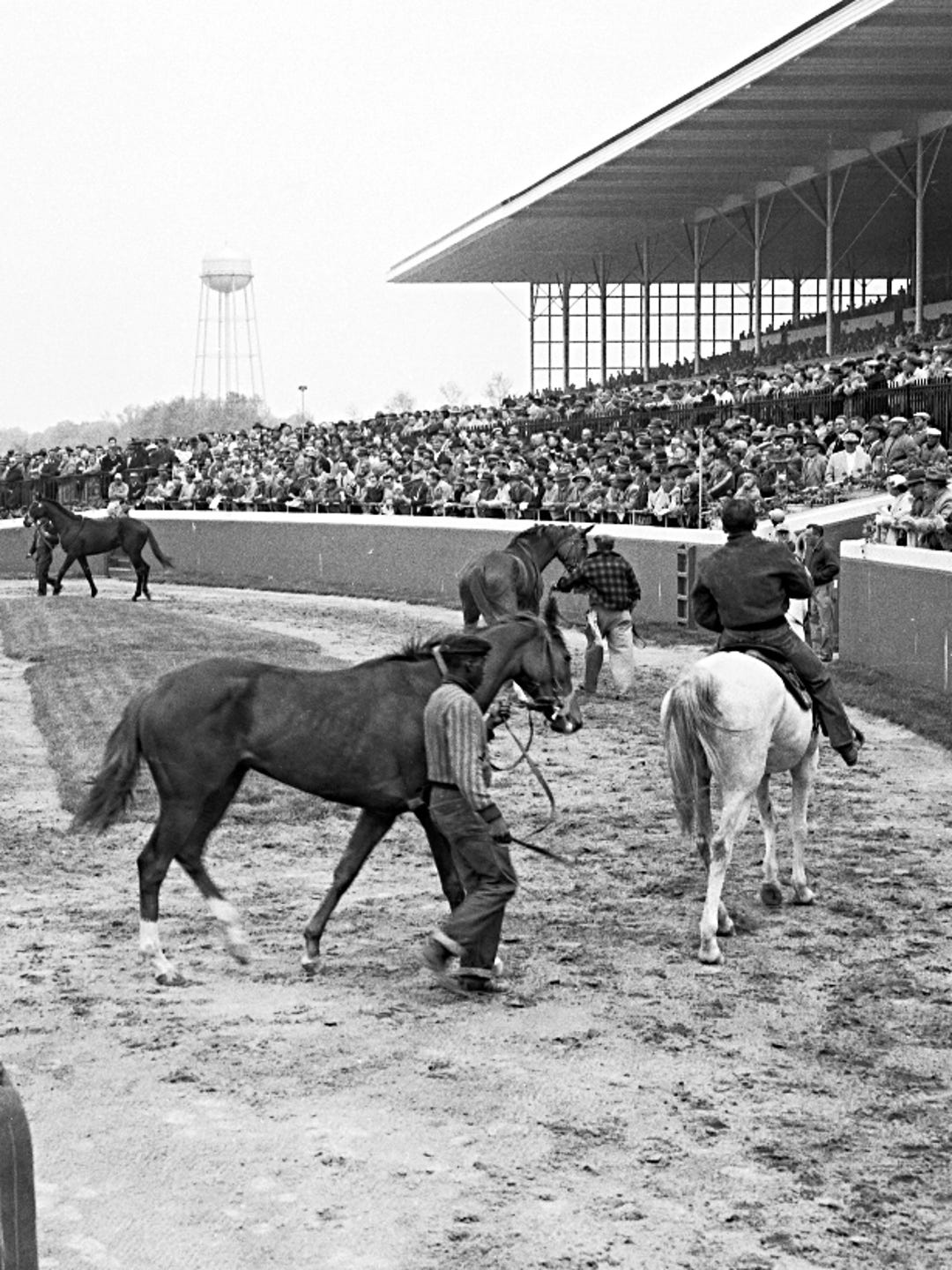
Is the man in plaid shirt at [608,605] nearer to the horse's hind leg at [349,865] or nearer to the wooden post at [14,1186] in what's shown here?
the horse's hind leg at [349,865]

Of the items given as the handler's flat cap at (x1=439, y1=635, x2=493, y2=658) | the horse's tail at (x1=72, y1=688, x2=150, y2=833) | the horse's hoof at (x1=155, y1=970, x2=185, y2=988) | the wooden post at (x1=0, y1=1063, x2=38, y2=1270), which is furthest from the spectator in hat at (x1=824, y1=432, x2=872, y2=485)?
the wooden post at (x1=0, y1=1063, x2=38, y2=1270)

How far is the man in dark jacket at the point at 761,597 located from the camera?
960 centimetres

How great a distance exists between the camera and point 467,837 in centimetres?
808

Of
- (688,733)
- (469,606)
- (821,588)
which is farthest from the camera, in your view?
(821,588)

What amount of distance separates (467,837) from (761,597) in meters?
2.29

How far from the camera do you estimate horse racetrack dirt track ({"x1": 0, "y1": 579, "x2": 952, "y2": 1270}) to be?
5.65 m

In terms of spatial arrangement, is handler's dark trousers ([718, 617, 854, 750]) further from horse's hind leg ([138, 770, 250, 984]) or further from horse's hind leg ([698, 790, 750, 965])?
horse's hind leg ([138, 770, 250, 984])

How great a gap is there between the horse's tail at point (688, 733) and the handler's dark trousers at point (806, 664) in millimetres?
528

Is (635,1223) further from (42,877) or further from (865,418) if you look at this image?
(865,418)

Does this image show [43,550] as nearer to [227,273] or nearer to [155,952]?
[155,952]

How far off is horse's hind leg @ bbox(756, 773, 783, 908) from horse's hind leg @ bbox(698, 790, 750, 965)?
2.09 feet

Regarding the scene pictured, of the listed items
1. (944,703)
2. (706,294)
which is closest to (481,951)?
(944,703)

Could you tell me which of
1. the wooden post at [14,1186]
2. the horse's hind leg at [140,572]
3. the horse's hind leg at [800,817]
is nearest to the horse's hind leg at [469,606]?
the horse's hind leg at [800,817]

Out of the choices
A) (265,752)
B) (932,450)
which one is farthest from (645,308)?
(265,752)
